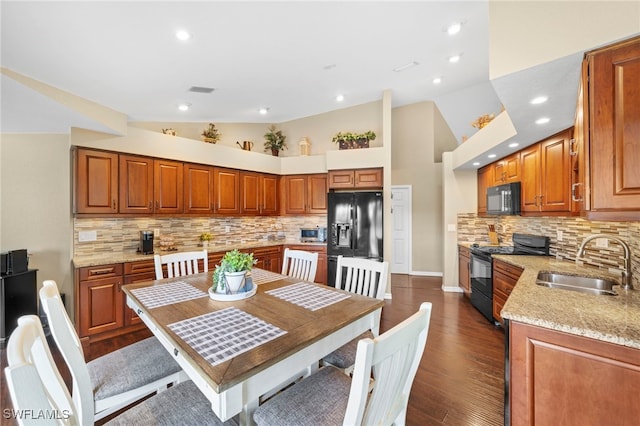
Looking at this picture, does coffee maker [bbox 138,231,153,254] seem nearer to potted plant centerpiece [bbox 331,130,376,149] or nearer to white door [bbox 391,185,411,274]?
potted plant centerpiece [bbox 331,130,376,149]

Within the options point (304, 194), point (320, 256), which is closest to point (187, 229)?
point (304, 194)

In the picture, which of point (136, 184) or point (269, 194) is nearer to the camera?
point (136, 184)

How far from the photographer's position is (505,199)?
344 cm

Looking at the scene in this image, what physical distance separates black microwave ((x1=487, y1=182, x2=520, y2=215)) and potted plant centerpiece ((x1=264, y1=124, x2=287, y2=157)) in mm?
3682

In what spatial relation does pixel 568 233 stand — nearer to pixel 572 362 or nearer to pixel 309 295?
pixel 572 362

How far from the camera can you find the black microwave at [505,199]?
329cm

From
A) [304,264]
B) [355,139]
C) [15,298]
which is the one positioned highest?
[355,139]

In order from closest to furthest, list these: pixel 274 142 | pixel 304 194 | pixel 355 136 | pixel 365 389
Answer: pixel 365 389
pixel 355 136
pixel 304 194
pixel 274 142

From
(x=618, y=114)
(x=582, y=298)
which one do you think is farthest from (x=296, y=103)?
(x=582, y=298)

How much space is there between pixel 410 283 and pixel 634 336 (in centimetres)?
437

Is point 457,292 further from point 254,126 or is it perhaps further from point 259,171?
point 254,126

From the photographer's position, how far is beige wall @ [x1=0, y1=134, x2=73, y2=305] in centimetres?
314

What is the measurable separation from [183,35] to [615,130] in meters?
2.96

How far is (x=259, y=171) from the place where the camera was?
15.8 ft
